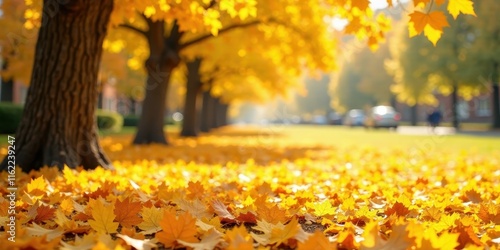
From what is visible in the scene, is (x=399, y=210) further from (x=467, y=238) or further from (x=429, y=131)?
(x=429, y=131)

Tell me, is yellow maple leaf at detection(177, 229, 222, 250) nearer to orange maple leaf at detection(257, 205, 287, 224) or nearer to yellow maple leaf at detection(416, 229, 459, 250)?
orange maple leaf at detection(257, 205, 287, 224)

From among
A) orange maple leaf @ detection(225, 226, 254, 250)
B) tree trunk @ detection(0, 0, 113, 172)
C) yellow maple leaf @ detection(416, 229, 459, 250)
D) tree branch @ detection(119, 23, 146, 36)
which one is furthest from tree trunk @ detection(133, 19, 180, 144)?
yellow maple leaf @ detection(416, 229, 459, 250)

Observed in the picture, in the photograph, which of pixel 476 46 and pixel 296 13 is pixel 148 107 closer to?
pixel 296 13

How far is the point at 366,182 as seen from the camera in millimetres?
4730

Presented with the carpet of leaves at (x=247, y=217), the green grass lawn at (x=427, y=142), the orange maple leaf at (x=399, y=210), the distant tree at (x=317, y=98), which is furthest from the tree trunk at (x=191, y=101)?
the distant tree at (x=317, y=98)

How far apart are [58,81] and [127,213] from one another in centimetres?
314

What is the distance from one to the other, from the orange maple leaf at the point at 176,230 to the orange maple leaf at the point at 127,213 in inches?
19.5

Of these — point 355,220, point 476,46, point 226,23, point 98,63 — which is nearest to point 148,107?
point 226,23

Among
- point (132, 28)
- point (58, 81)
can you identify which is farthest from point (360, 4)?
point (132, 28)

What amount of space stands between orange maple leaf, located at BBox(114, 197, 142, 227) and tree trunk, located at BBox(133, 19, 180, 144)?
918cm

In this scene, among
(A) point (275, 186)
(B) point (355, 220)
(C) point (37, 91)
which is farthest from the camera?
(C) point (37, 91)

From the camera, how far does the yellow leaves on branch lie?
123 inches

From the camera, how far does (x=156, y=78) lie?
11.9 meters

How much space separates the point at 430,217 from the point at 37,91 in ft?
14.1
